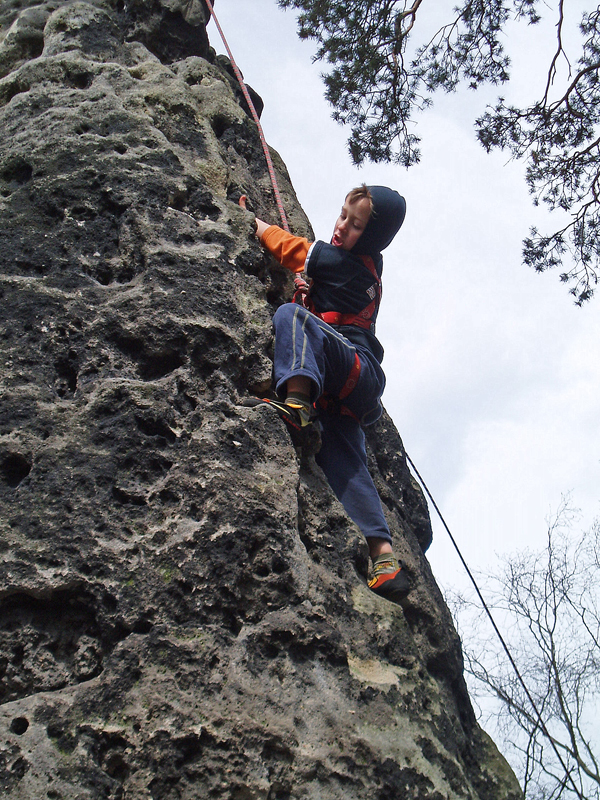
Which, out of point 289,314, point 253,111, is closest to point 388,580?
point 289,314

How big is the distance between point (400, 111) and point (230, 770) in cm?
614

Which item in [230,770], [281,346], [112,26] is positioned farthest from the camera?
[112,26]

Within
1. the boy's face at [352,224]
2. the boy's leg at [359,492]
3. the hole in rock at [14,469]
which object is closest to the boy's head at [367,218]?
A: the boy's face at [352,224]

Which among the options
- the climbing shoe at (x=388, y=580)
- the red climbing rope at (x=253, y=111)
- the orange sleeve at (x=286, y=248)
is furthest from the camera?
the red climbing rope at (x=253, y=111)

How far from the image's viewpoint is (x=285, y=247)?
137 inches

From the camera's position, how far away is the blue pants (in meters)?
2.92

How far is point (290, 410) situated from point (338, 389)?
1.55 ft

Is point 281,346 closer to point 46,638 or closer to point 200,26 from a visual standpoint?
point 46,638

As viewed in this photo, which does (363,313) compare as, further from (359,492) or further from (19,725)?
(19,725)

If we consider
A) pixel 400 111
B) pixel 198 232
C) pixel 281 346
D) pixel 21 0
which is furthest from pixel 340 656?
pixel 400 111

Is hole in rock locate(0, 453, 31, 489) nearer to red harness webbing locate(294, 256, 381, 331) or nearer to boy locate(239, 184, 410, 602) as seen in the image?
boy locate(239, 184, 410, 602)

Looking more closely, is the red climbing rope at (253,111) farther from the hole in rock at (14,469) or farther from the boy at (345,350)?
the hole in rock at (14,469)

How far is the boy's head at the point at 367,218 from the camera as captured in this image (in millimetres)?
3633

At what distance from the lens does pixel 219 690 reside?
1.96 m
